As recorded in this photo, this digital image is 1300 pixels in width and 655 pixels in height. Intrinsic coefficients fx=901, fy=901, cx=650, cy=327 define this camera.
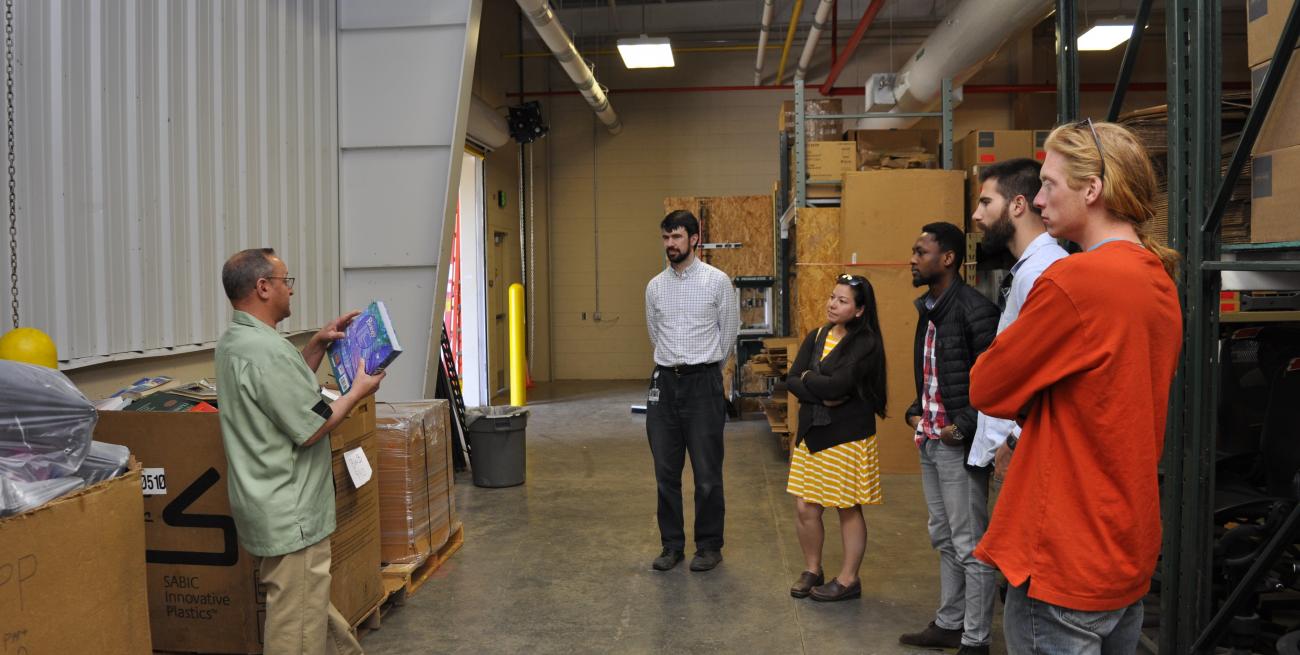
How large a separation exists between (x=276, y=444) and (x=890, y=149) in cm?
600

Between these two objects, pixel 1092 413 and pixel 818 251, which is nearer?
pixel 1092 413

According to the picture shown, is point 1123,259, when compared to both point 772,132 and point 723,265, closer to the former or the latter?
point 723,265

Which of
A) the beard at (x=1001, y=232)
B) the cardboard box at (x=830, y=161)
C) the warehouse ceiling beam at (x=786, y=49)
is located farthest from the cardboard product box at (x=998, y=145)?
the beard at (x=1001, y=232)

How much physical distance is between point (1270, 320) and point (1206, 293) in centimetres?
149

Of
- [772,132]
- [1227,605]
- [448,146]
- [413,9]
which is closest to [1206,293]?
[1227,605]

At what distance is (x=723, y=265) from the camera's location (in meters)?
9.94

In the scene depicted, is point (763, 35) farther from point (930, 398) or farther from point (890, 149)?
point (930, 398)

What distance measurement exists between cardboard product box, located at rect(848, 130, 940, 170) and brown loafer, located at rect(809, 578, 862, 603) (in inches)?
162

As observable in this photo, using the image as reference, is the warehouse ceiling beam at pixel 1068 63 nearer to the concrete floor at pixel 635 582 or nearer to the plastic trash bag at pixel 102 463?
the concrete floor at pixel 635 582

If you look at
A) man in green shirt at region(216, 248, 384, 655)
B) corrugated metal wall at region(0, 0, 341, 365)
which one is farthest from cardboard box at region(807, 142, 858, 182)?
man in green shirt at region(216, 248, 384, 655)

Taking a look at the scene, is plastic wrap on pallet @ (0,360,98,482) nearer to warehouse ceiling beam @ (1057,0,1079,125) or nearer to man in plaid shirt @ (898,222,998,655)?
man in plaid shirt @ (898,222,998,655)

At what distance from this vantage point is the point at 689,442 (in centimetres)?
458

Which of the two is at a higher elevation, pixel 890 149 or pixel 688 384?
pixel 890 149

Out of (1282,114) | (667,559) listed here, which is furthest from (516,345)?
(1282,114)
